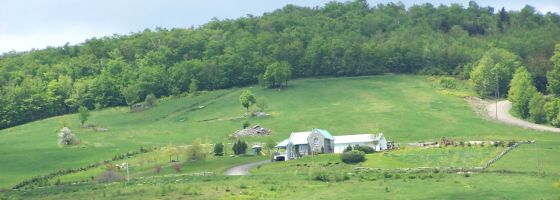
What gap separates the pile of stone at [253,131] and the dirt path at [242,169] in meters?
23.5

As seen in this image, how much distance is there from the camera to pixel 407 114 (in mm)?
148250

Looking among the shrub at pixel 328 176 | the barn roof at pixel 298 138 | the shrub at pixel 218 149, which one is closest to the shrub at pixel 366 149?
the barn roof at pixel 298 138

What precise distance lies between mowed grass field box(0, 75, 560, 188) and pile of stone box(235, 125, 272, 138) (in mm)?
1766

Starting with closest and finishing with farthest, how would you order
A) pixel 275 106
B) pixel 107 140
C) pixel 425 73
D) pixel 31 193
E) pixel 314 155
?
1. pixel 31 193
2. pixel 314 155
3. pixel 107 140
4. pixel 275 106
5. pixel 425 73

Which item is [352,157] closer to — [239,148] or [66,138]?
[239,148]

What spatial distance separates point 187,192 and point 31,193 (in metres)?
18.1

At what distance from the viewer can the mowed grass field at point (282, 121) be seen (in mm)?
126375

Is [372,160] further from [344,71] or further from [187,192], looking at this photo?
[344,71]

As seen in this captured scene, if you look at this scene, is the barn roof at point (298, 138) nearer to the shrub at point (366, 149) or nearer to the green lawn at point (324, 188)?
the shrub at point (366, 149)

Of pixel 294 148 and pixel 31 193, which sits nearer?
pixel 31 193

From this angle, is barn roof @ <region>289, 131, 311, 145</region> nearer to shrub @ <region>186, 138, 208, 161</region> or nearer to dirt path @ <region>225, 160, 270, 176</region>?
dirt path @ <region>225, 160, 270, 176</region>

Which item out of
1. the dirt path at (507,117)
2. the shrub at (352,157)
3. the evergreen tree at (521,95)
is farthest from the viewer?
the evergreen tree at (521,95)

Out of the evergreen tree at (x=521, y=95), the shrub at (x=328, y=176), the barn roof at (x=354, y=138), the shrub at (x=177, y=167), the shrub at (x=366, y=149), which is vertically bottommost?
the shrub at (x=177, y=167)

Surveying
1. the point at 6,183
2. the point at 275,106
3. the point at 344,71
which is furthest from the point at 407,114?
the point at 6,183
